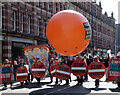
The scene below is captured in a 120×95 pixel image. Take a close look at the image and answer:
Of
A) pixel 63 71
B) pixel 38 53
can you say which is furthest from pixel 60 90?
pixel 38 53

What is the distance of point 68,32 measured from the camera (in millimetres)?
8188

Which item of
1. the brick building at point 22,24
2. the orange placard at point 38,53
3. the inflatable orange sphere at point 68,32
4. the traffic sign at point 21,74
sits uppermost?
the brick building at point 22,24

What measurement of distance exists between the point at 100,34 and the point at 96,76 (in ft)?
162

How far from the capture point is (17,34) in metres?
20.8

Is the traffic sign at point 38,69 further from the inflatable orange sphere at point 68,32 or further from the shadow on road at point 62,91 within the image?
the inflatable orange sphere at point 68,32

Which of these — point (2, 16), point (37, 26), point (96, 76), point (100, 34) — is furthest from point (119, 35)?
point (96, 76)

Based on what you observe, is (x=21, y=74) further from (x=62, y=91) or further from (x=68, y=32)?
(x=68, y=32)

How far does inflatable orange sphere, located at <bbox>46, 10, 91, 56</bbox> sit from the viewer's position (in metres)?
8.23

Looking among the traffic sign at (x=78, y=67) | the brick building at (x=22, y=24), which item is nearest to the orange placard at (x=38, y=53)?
the brick building at (x=22, y=24)

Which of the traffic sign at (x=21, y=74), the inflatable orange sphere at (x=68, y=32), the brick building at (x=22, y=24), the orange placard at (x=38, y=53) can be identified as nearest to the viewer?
the inflatable orange sphere at (x=68, y=32)

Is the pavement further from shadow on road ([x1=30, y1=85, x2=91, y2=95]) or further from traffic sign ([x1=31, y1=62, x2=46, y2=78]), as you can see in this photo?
traffic sign ([x1=31, y1=62, x2=46, y2=78])

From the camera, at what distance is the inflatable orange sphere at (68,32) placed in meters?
8.23

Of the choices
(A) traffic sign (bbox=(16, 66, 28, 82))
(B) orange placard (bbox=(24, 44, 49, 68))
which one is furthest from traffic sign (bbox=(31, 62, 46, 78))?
(B) orange placard (bbox=(24, 44, 49, 68))

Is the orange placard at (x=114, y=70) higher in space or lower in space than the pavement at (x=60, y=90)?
higher
